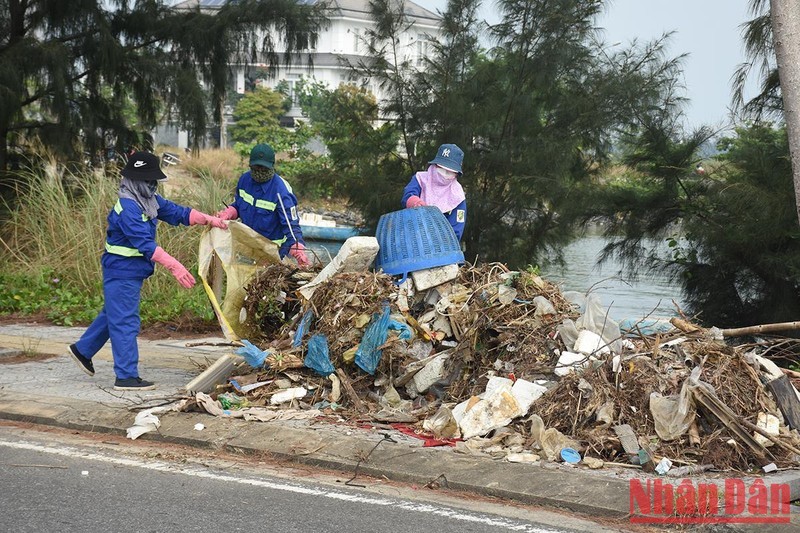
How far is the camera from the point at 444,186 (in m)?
8.88

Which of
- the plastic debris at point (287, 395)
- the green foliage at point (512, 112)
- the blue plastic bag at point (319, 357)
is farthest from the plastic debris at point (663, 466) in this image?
the green foliage at point (512, 112)

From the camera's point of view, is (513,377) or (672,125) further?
(672,125)

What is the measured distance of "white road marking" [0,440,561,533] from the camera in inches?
188

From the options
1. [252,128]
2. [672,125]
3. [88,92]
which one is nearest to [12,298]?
[88,92]

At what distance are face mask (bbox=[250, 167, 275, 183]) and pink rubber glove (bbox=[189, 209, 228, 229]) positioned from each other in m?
0.71

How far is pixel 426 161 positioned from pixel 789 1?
230 inches

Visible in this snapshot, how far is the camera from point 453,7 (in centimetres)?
1308

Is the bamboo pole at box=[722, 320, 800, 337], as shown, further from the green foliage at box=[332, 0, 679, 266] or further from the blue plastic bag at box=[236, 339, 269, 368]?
the green foliage at box=[332, 0, 679, 266]

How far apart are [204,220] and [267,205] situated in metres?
0.87

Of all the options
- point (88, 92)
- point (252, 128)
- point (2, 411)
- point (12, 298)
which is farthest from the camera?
point (252, 128)

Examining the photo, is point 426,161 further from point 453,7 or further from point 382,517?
point 382,517

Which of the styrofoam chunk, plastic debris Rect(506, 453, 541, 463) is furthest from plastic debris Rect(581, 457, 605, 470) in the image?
the styrofoam chunk

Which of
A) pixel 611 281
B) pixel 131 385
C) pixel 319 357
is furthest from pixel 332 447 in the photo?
pixel 611 281

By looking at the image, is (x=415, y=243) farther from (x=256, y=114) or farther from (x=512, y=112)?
(x=256, y=114)
